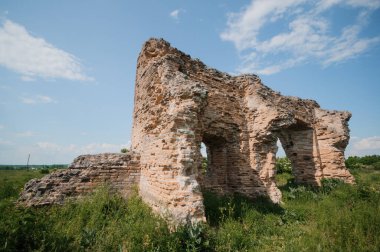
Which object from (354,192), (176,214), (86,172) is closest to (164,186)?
(176,214)

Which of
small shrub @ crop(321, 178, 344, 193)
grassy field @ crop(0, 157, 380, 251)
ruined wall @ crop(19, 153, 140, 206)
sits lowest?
grassy field @ crop(0, 157, 380, 251)

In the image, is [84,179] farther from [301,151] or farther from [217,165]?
[301,151]

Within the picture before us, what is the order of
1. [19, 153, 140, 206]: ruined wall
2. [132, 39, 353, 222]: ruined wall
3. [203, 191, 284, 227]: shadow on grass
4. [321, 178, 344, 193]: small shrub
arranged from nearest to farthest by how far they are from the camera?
[132, 39, 353, 222]: ruined wall, [203, 191, 284, 227]: shadow on grass, [19, 153, 140, 206]: ruined wall, [321, 178, 344, 193]: small shrub

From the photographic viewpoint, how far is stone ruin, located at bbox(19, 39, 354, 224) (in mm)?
4809

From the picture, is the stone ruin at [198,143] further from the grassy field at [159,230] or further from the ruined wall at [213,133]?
the grassy field at [159,230]

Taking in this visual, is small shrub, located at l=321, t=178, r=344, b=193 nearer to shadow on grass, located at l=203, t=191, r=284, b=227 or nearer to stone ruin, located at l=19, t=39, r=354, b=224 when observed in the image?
stone ruin, located at l=19, t=39, r=354, b=224

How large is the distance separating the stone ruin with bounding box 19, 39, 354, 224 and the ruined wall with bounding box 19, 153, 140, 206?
0.02 metres

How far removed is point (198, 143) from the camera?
569 cm

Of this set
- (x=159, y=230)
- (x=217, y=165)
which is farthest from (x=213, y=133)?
(x=159, y=230)

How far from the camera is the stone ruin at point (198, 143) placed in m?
4.81

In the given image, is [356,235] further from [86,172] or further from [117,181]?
[86,172]

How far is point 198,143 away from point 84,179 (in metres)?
3.19

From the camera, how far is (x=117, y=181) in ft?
20.2

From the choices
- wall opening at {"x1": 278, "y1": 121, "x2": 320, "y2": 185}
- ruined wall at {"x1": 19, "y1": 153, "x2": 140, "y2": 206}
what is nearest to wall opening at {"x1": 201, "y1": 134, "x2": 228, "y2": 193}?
ruined wall at {"x1": 19, "y1": 153, "x2": 140, "y2": 206}
